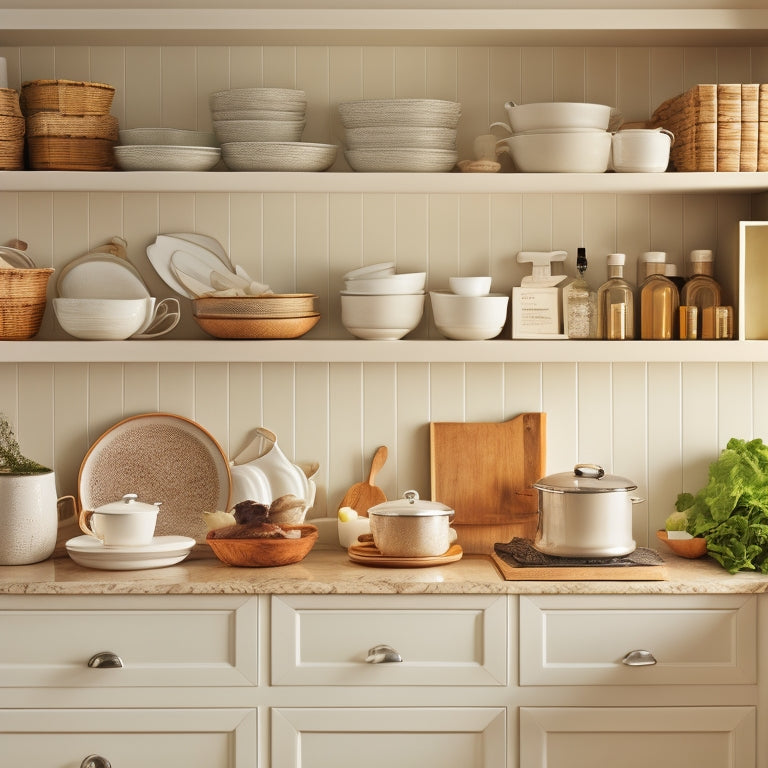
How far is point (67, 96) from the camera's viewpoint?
8.26 ft

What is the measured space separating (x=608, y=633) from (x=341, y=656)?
63cm

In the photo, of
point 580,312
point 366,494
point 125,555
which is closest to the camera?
point 125,555

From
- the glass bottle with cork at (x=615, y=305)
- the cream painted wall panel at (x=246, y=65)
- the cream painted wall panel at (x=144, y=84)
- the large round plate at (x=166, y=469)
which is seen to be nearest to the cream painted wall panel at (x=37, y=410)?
the large round plate at (x=166, y=469)

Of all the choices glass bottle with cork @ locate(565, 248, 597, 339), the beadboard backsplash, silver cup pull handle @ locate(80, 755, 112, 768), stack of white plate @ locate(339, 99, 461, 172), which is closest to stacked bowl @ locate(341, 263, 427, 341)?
the beadboard backsplash

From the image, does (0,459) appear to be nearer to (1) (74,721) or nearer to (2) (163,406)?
(2) (163,406)

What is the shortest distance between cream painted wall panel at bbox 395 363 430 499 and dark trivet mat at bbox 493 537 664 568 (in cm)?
36

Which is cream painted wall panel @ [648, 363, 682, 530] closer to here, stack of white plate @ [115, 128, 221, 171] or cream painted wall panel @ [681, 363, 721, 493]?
cream painted wall panel @ [681, 363, 721, 493]

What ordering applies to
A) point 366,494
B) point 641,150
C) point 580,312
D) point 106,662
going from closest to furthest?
point 106,662 < point 641,150 < point 580,312 < point 366,494

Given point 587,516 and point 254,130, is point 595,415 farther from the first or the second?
point 254,130

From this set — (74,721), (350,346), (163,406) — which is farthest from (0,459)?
(350,346)

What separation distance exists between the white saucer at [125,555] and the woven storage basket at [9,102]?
3.65 ft

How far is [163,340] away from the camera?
2676 millimetres

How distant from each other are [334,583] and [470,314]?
77 centimetres

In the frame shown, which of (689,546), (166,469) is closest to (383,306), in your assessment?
(166,469)
